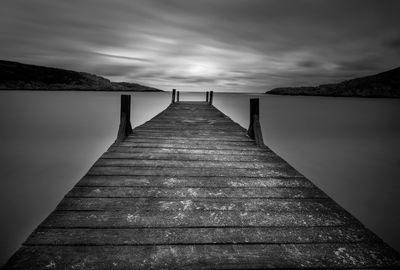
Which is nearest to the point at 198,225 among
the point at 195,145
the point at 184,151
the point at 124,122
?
the point at 184,151

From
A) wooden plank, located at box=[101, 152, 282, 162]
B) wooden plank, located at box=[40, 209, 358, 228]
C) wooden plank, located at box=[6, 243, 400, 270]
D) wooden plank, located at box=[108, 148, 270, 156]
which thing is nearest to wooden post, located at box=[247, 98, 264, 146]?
wooden plank, located at box=[108, 148, 270, 156]

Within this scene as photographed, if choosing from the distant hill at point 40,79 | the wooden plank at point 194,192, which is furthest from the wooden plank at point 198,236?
the distant hill at point 40,79

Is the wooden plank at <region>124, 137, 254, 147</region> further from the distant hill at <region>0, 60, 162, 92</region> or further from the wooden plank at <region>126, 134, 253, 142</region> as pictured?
the distant hill at <region>0, 60, 162, 92</region>

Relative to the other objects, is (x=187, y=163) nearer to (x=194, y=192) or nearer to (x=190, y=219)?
(x=194, y=192)

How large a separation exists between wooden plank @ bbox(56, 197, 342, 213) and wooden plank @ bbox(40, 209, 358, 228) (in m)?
0.07

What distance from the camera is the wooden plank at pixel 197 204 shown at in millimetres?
2260

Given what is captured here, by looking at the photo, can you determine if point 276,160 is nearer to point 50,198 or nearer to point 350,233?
point 350,233

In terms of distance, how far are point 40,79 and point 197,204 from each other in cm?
14503

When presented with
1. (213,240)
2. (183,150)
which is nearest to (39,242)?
(213,240)

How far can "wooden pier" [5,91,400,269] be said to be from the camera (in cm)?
160

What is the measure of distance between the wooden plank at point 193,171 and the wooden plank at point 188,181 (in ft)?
0.44

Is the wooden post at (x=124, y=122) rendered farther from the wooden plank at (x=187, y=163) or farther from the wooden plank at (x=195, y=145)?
the wooden plank at (x=187, y=163)

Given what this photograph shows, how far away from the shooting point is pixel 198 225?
6.54 ft

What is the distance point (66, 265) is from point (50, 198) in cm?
575
